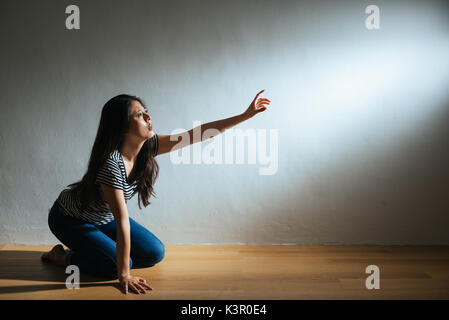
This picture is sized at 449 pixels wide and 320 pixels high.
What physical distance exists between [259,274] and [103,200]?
2.68 ft

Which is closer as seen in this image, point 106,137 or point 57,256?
point 106,137

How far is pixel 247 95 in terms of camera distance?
97.3 inches

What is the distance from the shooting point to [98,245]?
190 centimetres

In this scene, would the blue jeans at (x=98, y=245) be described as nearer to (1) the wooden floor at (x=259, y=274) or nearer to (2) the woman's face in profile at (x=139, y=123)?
(1) the wooden floor at (x=259, y=274)

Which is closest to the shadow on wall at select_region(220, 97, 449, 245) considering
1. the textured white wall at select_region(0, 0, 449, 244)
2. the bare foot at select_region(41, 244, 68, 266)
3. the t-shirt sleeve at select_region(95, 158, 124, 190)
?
the textured white wall at select_region(0, 0, 449, 244)

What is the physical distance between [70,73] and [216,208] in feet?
3.97

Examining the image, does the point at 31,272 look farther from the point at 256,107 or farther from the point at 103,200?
the point at 256,107

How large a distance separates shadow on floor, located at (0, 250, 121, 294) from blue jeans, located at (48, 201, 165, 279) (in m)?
0.06

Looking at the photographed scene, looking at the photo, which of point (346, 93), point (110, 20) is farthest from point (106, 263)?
point (346, 93)

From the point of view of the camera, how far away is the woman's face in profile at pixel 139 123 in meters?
1.82

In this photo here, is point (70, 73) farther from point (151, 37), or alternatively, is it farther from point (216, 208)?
point (216, 208)

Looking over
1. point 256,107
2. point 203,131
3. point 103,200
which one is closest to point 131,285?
point 103,200

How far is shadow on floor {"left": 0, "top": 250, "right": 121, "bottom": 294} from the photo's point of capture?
5.88 feet

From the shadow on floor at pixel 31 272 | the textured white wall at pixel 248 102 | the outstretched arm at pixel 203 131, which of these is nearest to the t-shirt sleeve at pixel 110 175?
the outstretched arm at pixel 203 131
